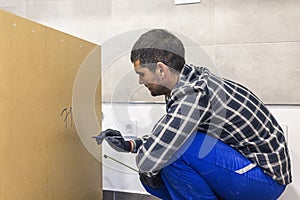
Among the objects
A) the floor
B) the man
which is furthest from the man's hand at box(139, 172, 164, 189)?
the floor

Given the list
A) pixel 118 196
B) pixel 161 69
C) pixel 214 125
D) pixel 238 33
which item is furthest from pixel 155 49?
A: pixel 118 196

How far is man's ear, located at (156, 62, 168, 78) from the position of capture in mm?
1013

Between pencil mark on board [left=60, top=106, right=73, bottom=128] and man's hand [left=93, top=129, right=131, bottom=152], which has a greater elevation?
pencil mark on board [left=60, top=106, right=73, bottom=128]

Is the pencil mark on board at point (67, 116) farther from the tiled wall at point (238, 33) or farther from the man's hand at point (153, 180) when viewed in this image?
the man's hand at point (153, 180)

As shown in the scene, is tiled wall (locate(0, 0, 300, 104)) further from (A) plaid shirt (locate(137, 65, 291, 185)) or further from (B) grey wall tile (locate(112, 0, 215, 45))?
(A) plaid shirt (locate(137, 65, 291, 185))

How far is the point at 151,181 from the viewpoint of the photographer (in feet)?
3.88

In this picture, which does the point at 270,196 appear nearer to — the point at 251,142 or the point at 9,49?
the point at 251,142

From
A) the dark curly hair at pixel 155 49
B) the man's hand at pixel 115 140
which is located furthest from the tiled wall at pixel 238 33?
the dark curly hair at pixel 155 49

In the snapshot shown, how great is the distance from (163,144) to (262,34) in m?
0.71

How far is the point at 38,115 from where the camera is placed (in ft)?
3.56

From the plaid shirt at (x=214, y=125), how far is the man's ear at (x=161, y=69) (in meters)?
0.05

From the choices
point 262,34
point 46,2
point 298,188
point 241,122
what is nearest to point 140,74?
point 241,122

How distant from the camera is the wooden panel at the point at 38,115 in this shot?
3.12 ft

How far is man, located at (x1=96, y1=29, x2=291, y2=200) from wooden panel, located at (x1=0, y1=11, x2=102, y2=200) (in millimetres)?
299
